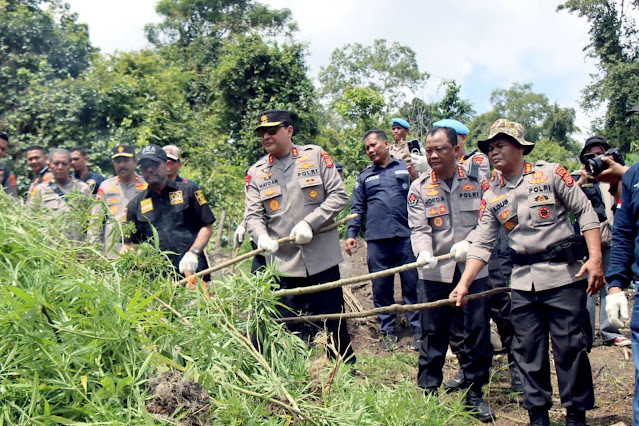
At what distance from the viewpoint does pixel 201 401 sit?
6.82 ft

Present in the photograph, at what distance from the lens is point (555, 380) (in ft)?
15.1

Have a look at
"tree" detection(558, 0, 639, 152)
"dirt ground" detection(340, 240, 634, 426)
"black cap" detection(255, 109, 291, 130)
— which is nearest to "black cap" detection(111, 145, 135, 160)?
"black cap" detection(255, 109, 291, 130)

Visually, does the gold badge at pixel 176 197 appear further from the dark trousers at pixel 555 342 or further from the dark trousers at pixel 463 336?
the dark trousers at pixel 555 342

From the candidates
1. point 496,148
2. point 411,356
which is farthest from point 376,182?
point 496,148

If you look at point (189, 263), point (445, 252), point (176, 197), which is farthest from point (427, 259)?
point (176, 197)

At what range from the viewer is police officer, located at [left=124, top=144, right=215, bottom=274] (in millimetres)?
4406

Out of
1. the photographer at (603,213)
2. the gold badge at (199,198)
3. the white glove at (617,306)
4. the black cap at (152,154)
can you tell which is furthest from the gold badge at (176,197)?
the photographer at (603,213)

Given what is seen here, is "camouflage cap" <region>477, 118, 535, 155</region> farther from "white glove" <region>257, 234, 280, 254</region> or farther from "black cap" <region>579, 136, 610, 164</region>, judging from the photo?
"black cap" <region>579, 136, 610, 164</region>

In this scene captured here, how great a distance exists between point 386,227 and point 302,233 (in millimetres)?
1940

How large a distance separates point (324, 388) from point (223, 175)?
35.5 ft

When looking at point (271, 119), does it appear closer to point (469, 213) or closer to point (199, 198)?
point (199, 198)

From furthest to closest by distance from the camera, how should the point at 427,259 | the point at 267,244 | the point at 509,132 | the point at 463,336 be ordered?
the point at 267,244
the point at 463,336
the point at 427,259
the point at 509,132

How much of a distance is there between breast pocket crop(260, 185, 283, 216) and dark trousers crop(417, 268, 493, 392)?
123 cm

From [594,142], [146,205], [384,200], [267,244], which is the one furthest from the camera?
[384,200]
